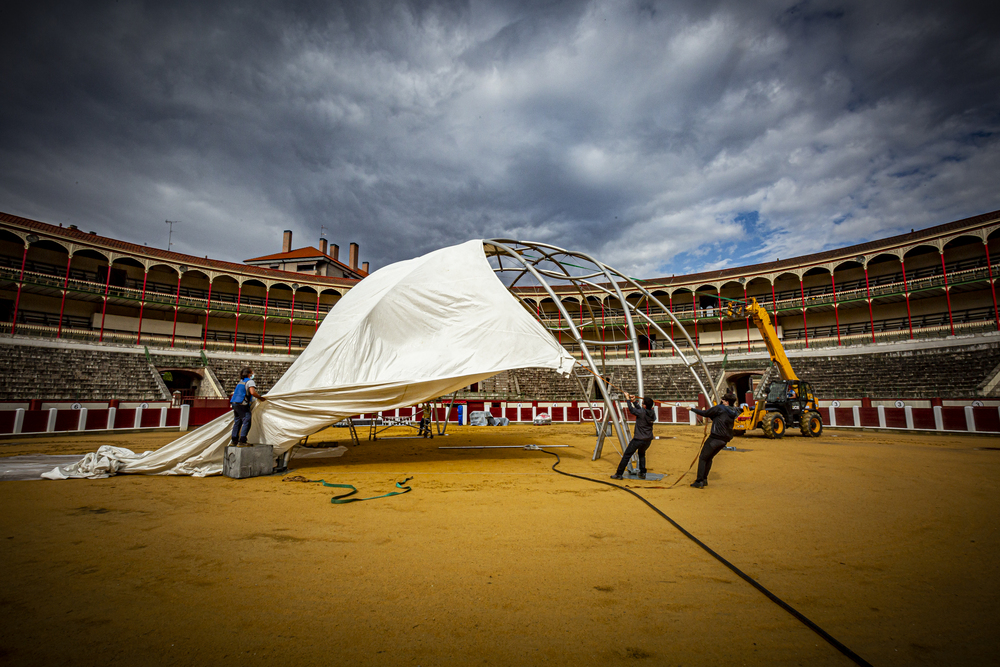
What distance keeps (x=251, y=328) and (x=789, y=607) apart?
130 ft

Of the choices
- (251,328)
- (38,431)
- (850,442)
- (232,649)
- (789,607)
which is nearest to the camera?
(232,649)

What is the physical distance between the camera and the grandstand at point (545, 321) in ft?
71.0

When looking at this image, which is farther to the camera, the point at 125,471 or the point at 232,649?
the point at 125,471

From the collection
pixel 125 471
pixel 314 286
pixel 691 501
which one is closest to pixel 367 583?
pixel 691 501

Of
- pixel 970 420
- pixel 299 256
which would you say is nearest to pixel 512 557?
pixel 970 420

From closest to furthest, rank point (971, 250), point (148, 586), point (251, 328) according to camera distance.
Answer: point (148, 586) < point (971, 250) < point (251, 328)

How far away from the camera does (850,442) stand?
1358 centimetres

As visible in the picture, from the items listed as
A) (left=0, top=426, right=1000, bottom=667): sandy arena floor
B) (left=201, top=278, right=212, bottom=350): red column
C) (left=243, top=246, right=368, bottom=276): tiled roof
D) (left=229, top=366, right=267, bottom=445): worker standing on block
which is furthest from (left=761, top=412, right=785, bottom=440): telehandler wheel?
(left=243, top=246, right=368, bottom=276): tiled roof

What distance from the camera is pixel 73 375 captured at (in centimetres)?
2091

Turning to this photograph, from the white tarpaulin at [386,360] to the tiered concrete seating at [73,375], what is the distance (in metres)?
15.9

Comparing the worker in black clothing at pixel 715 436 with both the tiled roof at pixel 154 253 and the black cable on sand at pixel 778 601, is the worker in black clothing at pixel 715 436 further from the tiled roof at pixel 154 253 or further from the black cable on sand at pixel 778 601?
the tiled roof at pixel 154 253

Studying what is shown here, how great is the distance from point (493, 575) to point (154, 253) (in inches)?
1447

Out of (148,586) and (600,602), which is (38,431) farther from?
(600,602)

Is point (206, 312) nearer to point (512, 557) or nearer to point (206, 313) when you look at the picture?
point (206, 313)
